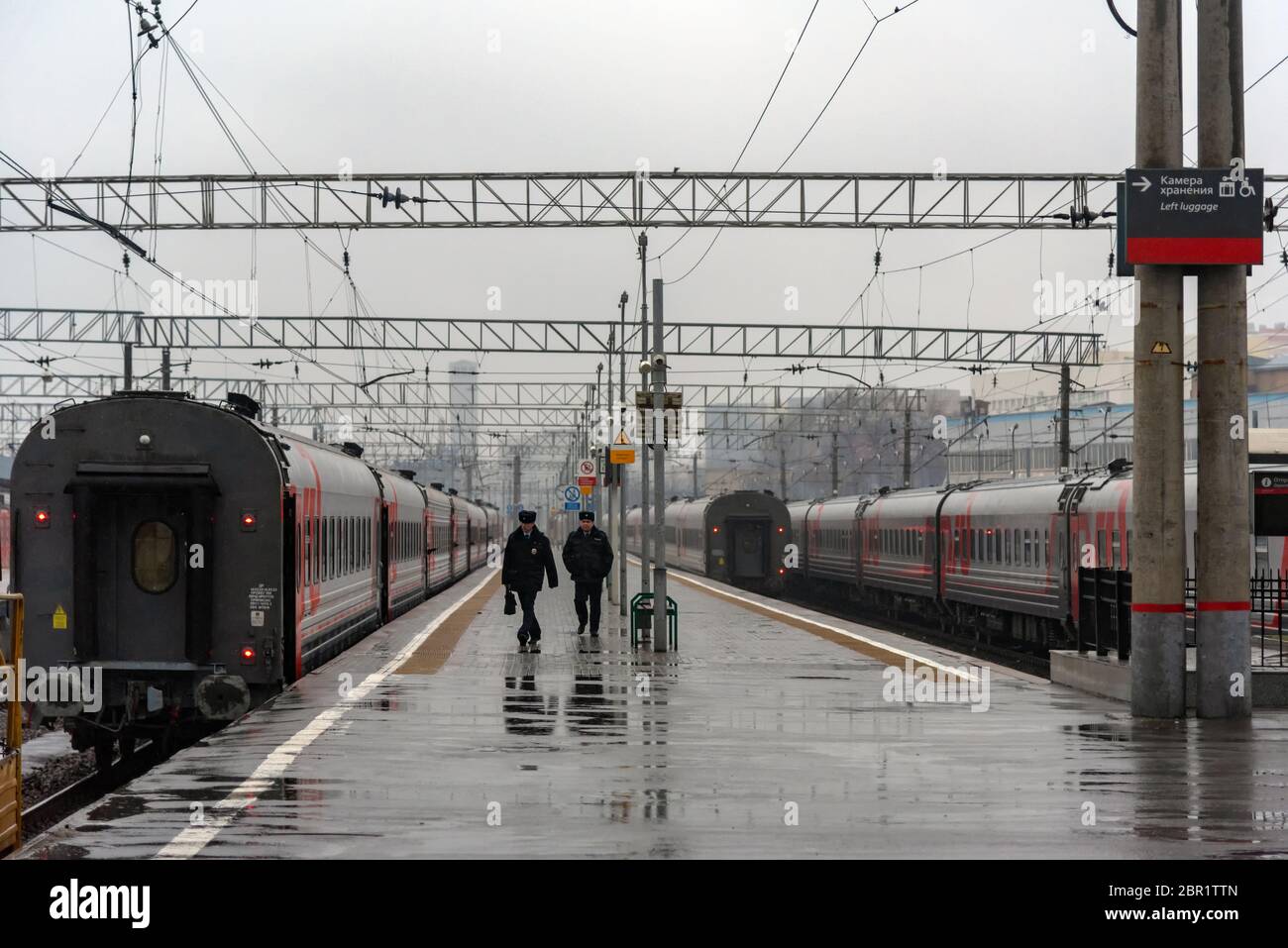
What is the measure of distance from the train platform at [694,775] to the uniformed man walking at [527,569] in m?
3.14

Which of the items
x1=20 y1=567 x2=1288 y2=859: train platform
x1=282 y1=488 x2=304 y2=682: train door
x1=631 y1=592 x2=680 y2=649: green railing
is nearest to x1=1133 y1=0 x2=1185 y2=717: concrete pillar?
x1=20 y1=567 x2=1288 y2=859: train platform

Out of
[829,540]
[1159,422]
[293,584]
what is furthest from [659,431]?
[829,540]

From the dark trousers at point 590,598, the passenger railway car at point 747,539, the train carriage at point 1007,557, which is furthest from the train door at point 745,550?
the dark trousers at point 590,598

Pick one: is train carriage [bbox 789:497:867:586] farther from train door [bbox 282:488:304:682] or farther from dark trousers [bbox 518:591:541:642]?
train door [bbox 282:488:304:682]

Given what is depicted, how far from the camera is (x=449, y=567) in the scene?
5100cm

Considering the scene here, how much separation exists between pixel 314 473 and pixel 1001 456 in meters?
97.7

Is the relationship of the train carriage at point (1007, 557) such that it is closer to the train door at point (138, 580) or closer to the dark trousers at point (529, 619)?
the dark trousers at point (529, 619)

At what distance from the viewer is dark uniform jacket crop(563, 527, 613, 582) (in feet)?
83.1

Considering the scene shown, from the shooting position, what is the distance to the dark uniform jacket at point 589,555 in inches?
998

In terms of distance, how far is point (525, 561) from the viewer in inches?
920

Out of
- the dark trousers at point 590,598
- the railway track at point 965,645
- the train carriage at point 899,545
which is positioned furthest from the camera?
the train carriage at point 899,545

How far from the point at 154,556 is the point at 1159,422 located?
9.31m
